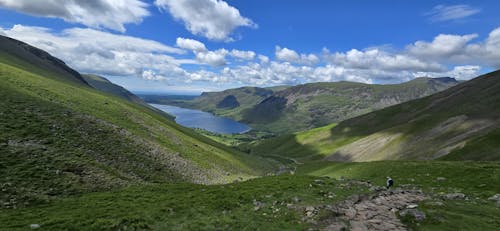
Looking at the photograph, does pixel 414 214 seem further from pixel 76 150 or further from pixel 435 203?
pixel 76 150

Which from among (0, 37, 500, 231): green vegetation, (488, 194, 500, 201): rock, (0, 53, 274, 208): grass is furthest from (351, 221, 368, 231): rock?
(0, 53, 274, 208): grass

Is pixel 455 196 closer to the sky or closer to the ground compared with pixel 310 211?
closer to the sky

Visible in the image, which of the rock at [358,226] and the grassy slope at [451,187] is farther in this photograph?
the grassy slope at [451,187]

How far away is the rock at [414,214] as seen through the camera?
67.9 feet

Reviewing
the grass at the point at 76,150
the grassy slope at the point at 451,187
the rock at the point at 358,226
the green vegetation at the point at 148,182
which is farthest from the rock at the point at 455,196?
the grass at the point at 76,150

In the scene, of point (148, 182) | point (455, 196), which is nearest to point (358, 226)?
point (455, 196)

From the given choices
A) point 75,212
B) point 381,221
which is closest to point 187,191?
point 75,212

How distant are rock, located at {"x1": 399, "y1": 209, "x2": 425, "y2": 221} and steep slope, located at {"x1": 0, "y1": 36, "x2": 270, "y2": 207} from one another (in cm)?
2776

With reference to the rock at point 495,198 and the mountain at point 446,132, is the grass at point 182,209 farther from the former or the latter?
the mountain at point 446,132

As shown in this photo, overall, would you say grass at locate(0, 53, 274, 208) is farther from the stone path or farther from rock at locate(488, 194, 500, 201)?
rock at locate(488, 194, 500, 201)

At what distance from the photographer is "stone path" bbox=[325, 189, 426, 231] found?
64.7ft

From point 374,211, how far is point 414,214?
2.70 m

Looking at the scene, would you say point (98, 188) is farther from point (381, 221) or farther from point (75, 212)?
point (381, 221)

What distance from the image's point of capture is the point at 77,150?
39219 millimetres
